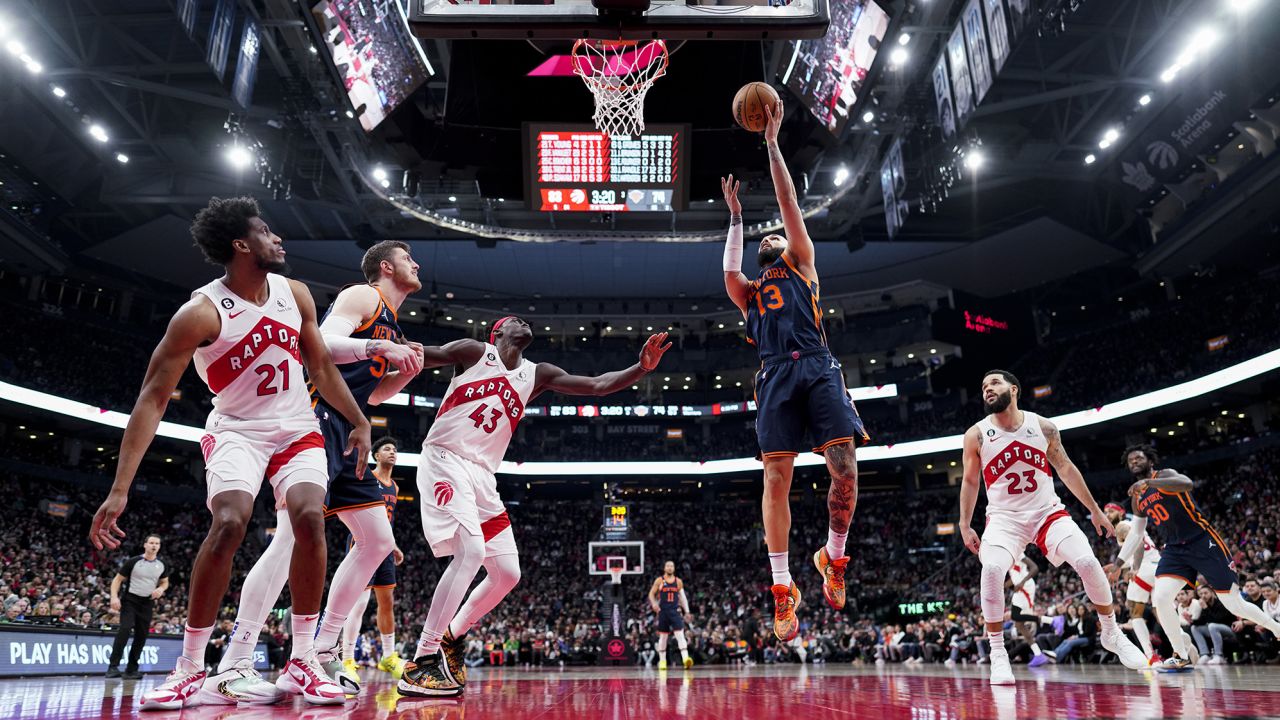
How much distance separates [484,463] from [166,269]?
3208 cm

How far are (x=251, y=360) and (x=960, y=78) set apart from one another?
520 inches

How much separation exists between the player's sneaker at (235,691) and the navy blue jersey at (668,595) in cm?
1290

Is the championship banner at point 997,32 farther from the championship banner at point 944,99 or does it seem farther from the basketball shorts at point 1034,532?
the basketball shorts at point 1034,532

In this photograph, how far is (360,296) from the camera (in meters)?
5.08

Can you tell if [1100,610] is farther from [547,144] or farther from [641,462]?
[641,462]

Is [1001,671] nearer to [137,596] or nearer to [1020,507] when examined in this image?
[1020,507]

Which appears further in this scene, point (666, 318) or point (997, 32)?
point (666, 318)

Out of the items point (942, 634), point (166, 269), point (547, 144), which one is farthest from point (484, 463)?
point (166, 269)

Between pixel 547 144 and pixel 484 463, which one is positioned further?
pixel 547 144

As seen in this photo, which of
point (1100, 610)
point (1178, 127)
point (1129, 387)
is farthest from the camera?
point (1129, 387)

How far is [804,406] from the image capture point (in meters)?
5.56

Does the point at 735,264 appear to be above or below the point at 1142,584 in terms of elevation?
above

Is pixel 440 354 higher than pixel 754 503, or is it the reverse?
pixel 754 503

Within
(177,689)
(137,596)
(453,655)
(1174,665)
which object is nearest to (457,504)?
(453,655)
